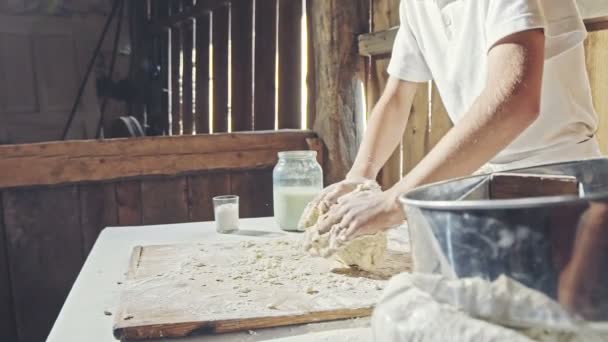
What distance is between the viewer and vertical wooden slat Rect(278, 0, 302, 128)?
3469mm

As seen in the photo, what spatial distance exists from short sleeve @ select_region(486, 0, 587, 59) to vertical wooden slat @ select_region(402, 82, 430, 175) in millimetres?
1085

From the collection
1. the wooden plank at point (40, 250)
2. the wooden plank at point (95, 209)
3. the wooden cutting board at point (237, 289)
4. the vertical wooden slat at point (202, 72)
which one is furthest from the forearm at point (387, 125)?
the vertical wooden slat at point (202, 72)

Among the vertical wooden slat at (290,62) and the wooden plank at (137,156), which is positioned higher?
the vertical wooden slat at (290,62)

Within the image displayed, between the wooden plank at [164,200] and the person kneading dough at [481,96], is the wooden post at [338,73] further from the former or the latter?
the person kneading dough at [481,96]

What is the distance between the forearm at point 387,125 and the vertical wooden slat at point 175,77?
5.00m

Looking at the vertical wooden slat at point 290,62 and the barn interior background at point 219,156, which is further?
the vertical wooden slat at point 290,62

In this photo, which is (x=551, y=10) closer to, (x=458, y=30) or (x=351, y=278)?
(x=458, y=30)

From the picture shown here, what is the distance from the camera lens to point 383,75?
2852 mm

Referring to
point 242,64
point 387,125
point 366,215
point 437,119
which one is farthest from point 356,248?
point 242,64

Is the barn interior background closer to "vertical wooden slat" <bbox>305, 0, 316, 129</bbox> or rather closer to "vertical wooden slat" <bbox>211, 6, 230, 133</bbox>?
"vertical wooden slat" <bbox>305, 0, 316, 129</bbox>

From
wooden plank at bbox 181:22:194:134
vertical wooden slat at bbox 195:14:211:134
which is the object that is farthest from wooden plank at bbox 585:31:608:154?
wooden plank at bbox 181:22:194:134

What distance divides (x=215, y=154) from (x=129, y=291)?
1944mm

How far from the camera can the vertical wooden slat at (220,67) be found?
493 cm

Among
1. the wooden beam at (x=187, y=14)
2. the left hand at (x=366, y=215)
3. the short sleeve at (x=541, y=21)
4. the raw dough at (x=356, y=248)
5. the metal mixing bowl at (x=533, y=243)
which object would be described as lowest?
the raw dough at (x=356, y=248)
